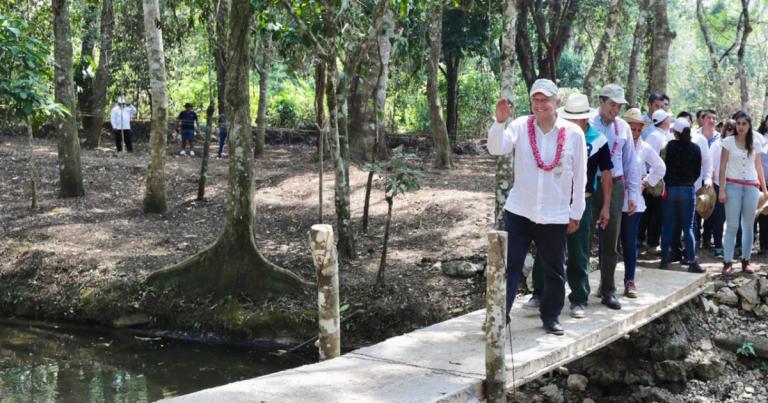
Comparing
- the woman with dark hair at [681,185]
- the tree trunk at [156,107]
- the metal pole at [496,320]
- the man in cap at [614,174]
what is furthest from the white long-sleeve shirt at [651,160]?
the tree trunk at [156,107]

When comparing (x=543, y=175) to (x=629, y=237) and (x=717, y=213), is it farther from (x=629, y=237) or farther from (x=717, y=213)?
(x=717, y=213)

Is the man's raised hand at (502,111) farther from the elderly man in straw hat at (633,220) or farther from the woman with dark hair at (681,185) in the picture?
the woman with dark hair at (681,185)

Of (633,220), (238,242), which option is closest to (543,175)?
(633,220)

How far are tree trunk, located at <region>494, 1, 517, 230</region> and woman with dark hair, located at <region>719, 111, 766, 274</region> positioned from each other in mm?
2524

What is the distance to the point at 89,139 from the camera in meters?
22.3

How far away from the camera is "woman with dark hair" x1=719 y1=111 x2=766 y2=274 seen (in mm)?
9602

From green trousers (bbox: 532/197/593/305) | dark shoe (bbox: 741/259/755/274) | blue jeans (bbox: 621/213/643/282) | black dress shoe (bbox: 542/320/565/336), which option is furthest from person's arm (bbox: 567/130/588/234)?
dark shoe (bbox: 741/259/755/274)

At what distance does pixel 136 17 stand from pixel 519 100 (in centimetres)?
1504

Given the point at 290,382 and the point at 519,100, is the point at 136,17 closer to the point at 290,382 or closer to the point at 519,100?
the point at 519,100

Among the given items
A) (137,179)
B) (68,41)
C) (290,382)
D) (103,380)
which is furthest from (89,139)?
(290,382)

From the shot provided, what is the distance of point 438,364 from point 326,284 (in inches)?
41.3

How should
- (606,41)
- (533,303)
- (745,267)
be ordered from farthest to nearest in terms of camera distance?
(606,41) < (745,267) < (533,303)

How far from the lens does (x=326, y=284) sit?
6230 millimetres

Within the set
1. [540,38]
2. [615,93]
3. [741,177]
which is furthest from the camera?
[540,38]
